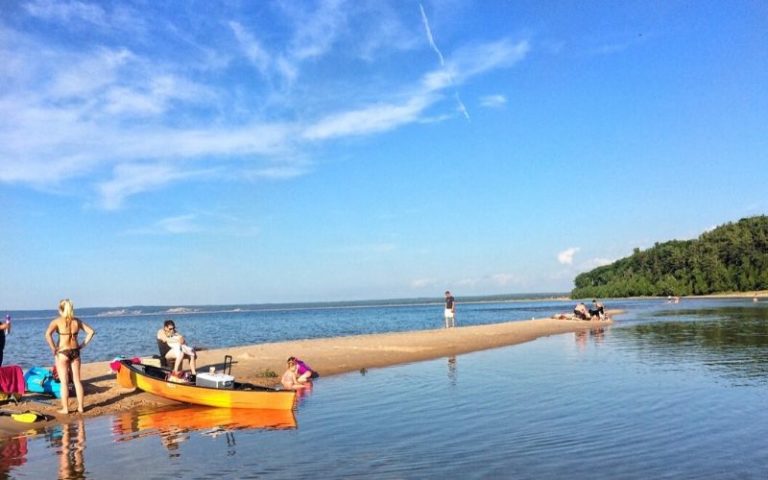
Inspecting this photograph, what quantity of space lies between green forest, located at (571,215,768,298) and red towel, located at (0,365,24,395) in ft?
393

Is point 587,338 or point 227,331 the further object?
point 227,331

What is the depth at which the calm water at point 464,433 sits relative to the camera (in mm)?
9125

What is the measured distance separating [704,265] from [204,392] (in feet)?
413

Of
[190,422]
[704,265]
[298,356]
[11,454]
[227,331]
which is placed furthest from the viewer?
[704,265]

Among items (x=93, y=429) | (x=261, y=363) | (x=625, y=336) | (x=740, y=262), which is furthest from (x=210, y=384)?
(x=740, y=262)

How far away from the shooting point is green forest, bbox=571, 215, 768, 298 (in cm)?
11031

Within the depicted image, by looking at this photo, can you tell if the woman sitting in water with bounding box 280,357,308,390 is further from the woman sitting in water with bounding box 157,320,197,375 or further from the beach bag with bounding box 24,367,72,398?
the beach bag with bounding box 24,367,72,398

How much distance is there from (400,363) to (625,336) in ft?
51.4

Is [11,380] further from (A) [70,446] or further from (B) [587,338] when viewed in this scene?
(B) [587,338]

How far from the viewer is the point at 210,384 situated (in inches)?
587

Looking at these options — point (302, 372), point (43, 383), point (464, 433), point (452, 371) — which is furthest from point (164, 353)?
point (464, 433)

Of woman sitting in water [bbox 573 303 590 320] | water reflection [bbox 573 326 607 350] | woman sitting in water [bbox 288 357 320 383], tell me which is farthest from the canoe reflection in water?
woman sitting in water [bbox 573 303 590 320]

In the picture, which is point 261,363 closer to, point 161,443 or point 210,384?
point 210,384

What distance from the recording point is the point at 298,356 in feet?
83.6
